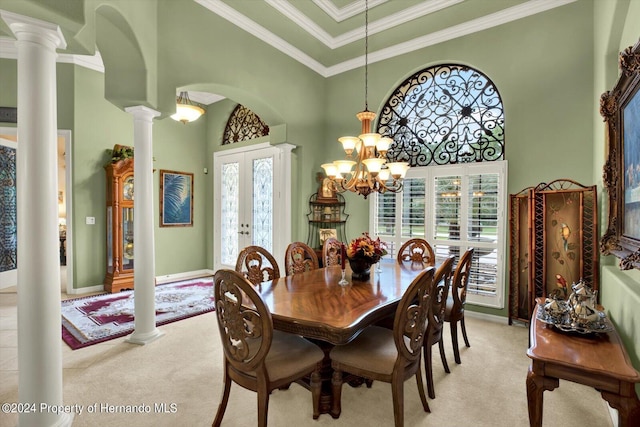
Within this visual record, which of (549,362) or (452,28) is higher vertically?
(452,28)

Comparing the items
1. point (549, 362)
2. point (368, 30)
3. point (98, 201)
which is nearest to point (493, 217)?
point (549, 362)

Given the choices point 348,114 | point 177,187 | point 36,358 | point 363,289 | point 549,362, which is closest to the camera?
point 549,362

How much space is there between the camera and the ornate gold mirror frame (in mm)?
1797

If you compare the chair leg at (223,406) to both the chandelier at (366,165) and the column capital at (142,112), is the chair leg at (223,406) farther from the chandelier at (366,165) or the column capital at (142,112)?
the column capital at (142,112)

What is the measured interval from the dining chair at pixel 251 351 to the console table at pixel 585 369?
116cm

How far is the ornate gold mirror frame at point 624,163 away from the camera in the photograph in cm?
180

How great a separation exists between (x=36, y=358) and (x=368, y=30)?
458 cm

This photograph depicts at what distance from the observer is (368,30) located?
422 centimetres

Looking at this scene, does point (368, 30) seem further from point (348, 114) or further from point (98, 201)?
point (98, 201)

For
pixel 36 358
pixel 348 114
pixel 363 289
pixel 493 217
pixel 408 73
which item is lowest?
pixel 36 358

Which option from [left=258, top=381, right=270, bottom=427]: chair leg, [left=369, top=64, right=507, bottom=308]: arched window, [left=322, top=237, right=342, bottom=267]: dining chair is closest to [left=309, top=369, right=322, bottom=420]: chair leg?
[left=258, top=381, right=270, bottom=427]: chair leg

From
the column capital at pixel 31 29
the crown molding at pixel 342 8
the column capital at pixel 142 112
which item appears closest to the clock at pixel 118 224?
the column capital at pixel 142 112

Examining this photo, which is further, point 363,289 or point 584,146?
point 584,146

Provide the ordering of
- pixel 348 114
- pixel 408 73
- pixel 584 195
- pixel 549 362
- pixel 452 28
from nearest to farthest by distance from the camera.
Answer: pixel 549 362
pixel 584 195
pixel 452 28
pixel 408 73
pixel 348 114
